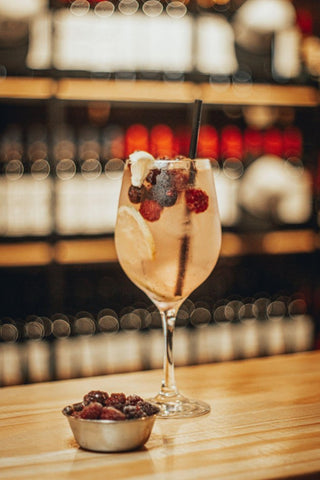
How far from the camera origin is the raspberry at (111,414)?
0.77 metres

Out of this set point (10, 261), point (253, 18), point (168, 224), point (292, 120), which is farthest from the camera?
point (292, 120)

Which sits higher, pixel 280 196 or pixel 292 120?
pixel 292 120

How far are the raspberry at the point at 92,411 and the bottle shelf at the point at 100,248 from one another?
1.86 metres

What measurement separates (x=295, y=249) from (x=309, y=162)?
356mm

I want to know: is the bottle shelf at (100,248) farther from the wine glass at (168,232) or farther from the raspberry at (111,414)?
the raspberry at (111,414)

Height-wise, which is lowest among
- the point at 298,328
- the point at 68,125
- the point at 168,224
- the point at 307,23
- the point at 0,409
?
the point at 298,328

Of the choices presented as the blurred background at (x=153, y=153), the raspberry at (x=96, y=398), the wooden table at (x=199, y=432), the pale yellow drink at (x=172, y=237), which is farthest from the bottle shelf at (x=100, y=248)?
the raspberry at (x=96, y=398)

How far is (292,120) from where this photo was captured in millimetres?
3311

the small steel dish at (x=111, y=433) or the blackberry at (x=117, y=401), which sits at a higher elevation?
the blackberry at (x=117, y=401)

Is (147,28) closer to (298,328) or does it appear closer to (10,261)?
(10,261)

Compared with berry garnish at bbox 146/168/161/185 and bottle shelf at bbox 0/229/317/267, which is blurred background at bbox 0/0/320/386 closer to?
bottle shelf at bbox 0/229/317/267

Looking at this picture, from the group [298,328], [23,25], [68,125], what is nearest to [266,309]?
[298,328]

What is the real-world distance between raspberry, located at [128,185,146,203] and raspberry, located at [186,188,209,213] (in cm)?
5

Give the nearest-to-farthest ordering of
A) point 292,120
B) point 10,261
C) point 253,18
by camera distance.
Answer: point 10,261 → point 253,18 → point 292,120
